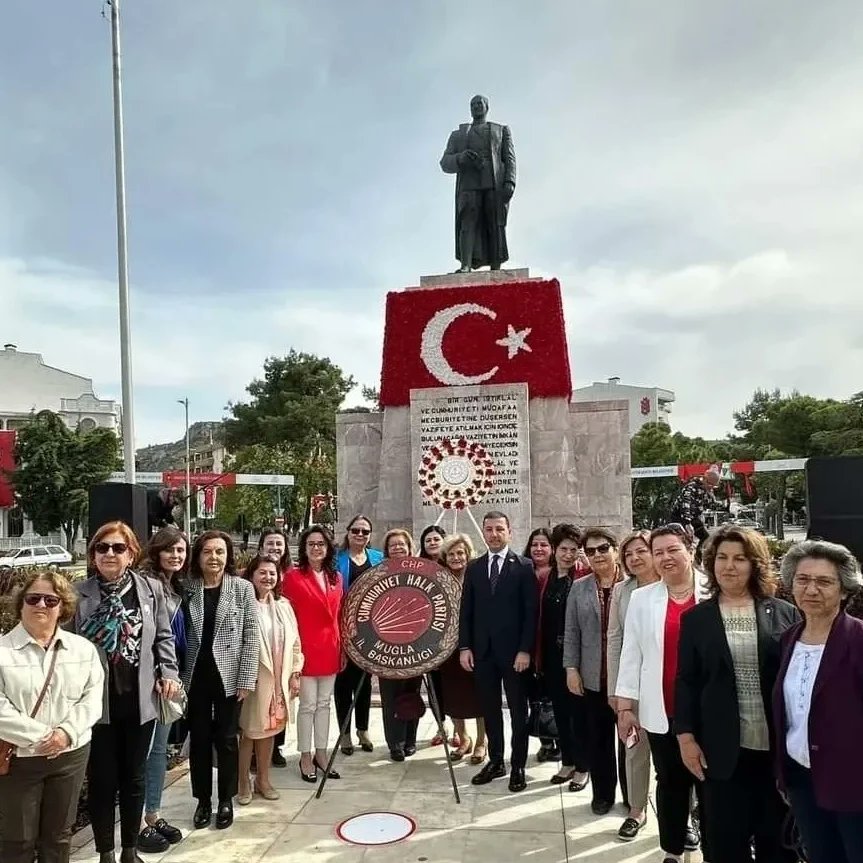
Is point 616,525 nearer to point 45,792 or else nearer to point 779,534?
point 45,792

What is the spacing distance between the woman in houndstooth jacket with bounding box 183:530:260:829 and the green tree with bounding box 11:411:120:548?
27.2 m

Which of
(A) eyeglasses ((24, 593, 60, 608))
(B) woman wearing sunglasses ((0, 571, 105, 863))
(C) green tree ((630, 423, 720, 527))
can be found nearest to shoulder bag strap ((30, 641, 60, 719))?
(B) woman wearing sunglasses ((0, 571, 105, 863))

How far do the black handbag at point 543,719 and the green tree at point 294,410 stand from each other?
2745 cm

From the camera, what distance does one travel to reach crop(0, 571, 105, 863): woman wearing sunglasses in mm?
2844

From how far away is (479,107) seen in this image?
447 inches

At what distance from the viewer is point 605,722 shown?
405 centimetres

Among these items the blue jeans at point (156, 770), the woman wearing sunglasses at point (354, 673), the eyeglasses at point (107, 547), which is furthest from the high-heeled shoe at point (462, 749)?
the eyeglasses at point (107, 547)

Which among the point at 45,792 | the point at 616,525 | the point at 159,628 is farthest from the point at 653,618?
the point at 616,525

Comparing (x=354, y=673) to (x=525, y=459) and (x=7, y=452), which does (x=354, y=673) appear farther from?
(x=7, y=452)

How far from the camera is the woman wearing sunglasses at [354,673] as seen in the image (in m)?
5.17

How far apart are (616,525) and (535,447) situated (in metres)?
1.53

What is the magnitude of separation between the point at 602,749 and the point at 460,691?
128 cm

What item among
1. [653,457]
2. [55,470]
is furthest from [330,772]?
[653,457]

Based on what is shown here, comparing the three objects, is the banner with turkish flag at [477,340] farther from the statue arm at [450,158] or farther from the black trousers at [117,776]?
the black trousers at [117,776]
